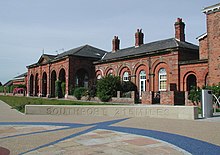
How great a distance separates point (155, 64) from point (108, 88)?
6.66m

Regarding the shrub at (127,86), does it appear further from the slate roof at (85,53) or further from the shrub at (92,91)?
the slate roof at (85,53)

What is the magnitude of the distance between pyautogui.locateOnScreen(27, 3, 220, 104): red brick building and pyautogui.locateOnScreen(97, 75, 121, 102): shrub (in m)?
3.25

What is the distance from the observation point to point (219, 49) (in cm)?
2322

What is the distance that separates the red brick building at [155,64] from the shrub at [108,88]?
325cm

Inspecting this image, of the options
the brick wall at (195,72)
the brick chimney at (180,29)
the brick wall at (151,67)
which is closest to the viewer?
the brick wall at (195,72)

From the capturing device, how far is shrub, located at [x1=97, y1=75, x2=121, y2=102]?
96.6 feet

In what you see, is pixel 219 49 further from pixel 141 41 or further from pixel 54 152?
pixel 54 152

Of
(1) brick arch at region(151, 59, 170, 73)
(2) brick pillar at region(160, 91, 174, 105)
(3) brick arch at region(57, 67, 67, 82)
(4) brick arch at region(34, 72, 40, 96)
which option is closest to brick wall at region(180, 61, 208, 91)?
(1) brick arch at region(151, 59, 170, 73)

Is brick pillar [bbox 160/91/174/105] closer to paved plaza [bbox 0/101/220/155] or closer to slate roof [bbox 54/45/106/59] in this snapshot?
paved plaza [bbox 0/101/220/155]

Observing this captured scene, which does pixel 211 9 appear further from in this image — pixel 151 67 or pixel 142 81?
pixel 142 81

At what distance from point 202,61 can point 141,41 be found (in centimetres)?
1398

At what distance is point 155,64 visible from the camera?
102 ft

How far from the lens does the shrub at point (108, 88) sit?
96.6 ft

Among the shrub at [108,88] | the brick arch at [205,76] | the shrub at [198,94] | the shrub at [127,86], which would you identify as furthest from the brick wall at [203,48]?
the shrub at [108,88]
